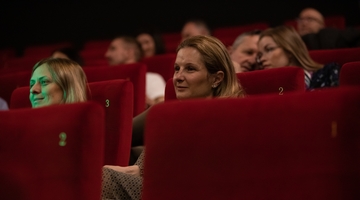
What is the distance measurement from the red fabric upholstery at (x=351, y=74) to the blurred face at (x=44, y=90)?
25.8 inches

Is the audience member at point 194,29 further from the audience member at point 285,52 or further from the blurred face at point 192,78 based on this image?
the blurred face at point 192,78

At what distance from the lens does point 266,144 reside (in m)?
0.72

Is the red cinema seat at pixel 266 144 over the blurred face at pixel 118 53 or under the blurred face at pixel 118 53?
under

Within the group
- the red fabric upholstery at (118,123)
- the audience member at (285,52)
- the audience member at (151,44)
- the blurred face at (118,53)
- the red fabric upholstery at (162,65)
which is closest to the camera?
the red fabric upholstery at (118,123)

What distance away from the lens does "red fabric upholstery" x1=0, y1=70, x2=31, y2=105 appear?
2.00 m

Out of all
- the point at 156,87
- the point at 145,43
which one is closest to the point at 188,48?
the point at 156,87

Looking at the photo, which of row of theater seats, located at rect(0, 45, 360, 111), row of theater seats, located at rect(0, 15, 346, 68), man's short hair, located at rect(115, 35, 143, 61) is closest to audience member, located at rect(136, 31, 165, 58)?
row of theater seats, located at rect(0, 15, 346, 68)

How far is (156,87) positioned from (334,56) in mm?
664

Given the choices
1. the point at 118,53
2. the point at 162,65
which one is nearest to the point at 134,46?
the point at 118,53

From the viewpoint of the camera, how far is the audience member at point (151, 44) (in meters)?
2.89

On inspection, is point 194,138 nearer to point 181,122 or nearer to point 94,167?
point 181,122

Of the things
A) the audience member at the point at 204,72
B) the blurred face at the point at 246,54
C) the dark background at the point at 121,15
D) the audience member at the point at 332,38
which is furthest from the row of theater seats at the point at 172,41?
the audience member at the point at 204,72

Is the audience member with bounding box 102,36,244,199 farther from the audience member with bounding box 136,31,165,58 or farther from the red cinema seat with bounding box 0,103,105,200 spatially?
the audience member with bounding box 136,31,165,58

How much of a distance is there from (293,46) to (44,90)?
2.28ft
